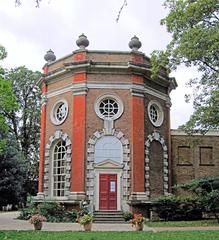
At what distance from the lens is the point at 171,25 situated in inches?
758

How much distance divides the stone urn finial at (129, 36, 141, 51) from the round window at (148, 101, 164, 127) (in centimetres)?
345

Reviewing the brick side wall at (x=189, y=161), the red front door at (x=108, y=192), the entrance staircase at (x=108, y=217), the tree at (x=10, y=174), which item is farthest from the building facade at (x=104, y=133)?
the tree at (x=10, y=174)

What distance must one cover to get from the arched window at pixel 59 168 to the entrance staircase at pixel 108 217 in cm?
296

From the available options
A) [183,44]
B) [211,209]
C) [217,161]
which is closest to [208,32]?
[183,44]

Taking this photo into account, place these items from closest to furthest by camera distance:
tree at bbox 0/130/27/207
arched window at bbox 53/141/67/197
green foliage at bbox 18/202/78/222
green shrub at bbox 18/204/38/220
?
green foliage at bbox 18/202/78/222, green shrub at bbox 18/204/38/220, arched window at bbox 53/141/67/197, tree at bbox 0/130/27/207

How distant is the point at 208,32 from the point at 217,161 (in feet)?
42.2

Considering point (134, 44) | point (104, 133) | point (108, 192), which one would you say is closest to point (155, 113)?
point (104, 133)

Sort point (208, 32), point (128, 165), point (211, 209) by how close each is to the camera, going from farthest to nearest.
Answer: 1. point (128, 165)
2. point (211, 209)
3. point (208, 32)

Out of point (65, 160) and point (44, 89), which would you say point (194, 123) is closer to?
point (65, 160)

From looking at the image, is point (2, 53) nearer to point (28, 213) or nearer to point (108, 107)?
point (108, 107)

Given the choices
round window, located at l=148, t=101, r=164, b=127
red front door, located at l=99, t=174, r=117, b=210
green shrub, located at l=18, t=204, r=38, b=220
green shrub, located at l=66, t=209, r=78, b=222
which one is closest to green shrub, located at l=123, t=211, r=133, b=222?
red front door, located at l=99, t=174, r=117, b=210

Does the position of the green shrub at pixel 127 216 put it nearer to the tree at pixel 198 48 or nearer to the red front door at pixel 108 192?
the red front door at pixel 108 192

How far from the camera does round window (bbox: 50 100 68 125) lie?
26047 mm

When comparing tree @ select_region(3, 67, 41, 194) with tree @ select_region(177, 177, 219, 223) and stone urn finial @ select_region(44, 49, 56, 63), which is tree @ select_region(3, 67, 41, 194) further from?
tree @ select_region(177, 177, 219, 223)
